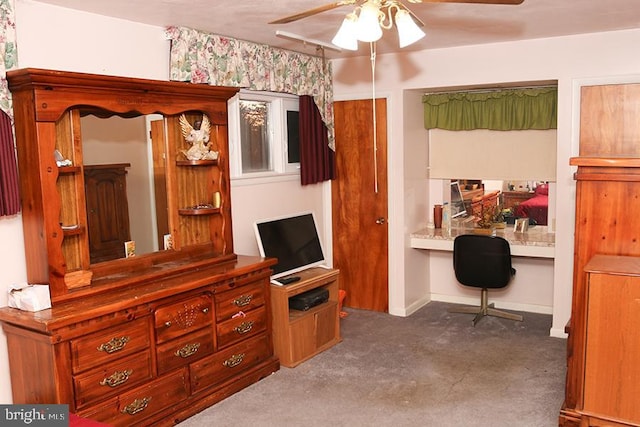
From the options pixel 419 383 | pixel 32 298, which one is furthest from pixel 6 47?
pixel 419 383

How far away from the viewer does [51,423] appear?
2234 millimetres

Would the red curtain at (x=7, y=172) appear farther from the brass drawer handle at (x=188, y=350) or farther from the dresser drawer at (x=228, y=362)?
the dresser drawer at (x=228, y=362)

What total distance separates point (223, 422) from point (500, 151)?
11.3 ft

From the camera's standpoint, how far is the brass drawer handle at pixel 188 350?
3.42 m

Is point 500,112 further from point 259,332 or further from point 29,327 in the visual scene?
point 29,327

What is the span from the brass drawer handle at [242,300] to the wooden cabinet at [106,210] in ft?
2.50

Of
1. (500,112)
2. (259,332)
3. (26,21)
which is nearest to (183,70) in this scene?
(26,21)

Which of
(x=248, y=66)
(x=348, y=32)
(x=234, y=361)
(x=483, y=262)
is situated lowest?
(x=234, y=361)

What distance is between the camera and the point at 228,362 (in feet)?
12.4

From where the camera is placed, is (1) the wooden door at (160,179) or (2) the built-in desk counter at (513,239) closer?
(1) the wooden door at (160,179)

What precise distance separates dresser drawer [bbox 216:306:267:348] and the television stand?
16 centimetres

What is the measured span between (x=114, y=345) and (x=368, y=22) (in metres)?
2.01

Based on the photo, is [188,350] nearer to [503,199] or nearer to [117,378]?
[117,378]

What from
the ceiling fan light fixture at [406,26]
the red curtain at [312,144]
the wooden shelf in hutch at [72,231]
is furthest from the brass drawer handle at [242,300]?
the ceiling fan light fixture at [406,26]
